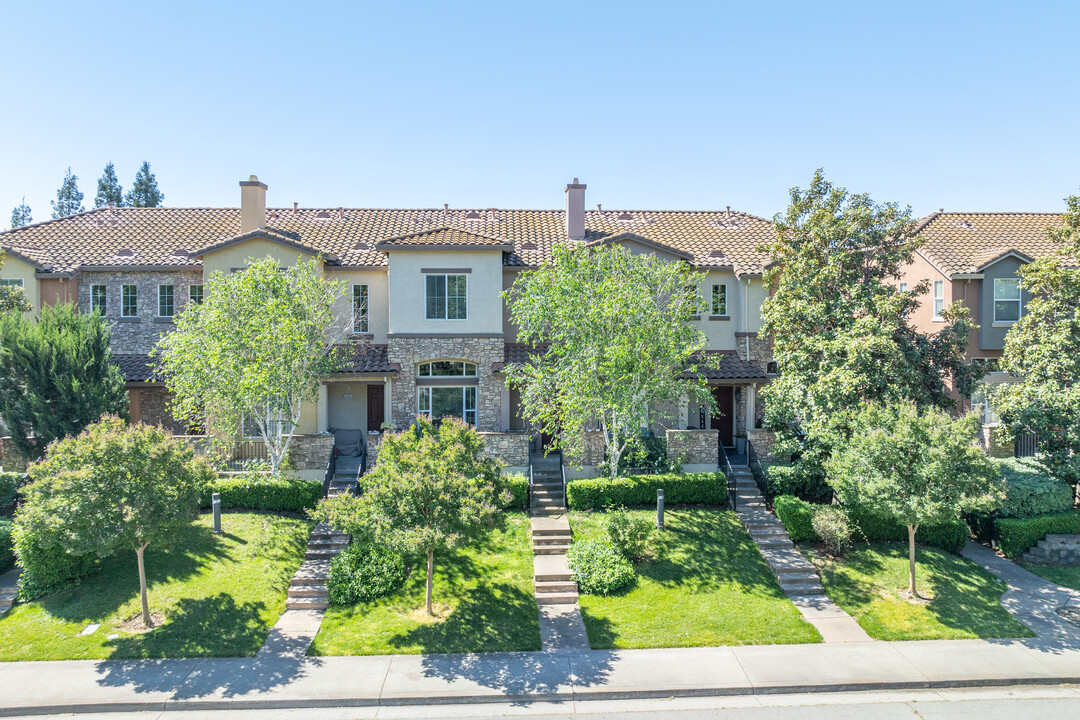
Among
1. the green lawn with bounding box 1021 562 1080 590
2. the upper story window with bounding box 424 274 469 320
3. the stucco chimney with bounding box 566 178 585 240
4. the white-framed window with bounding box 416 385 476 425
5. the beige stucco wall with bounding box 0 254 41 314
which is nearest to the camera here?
the green lawn with bounding box 1021 562 1080 590

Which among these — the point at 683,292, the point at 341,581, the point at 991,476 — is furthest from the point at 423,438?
the point at 991,476

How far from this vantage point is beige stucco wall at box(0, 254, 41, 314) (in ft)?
71.1

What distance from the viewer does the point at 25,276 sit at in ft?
71.7

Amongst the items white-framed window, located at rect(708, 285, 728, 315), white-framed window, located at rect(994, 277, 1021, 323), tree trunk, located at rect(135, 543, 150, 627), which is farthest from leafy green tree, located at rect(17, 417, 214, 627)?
white-framed window, located at rect(994, 277, 1021, 323)

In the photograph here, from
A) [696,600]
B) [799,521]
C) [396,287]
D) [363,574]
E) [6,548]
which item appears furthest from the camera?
[396,287]

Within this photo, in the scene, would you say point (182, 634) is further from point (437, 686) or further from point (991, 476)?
point (991, 476)

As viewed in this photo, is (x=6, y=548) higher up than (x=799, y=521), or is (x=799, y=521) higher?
(x=799, y=521)

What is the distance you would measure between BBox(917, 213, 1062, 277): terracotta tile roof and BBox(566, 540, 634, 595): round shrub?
1536 centimetres

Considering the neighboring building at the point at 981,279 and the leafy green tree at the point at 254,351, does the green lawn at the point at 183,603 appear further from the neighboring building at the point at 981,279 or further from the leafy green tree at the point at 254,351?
the neighboring building at the point at 981,279

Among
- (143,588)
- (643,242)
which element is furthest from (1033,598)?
(143,588)

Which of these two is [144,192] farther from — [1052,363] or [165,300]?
[1052,363]

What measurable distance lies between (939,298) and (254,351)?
22110 millimetres

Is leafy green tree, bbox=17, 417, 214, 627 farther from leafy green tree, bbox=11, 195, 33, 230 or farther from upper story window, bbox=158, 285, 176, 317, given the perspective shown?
leafy green tree, bbox=11, 195, 33, 230

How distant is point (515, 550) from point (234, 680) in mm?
6598
